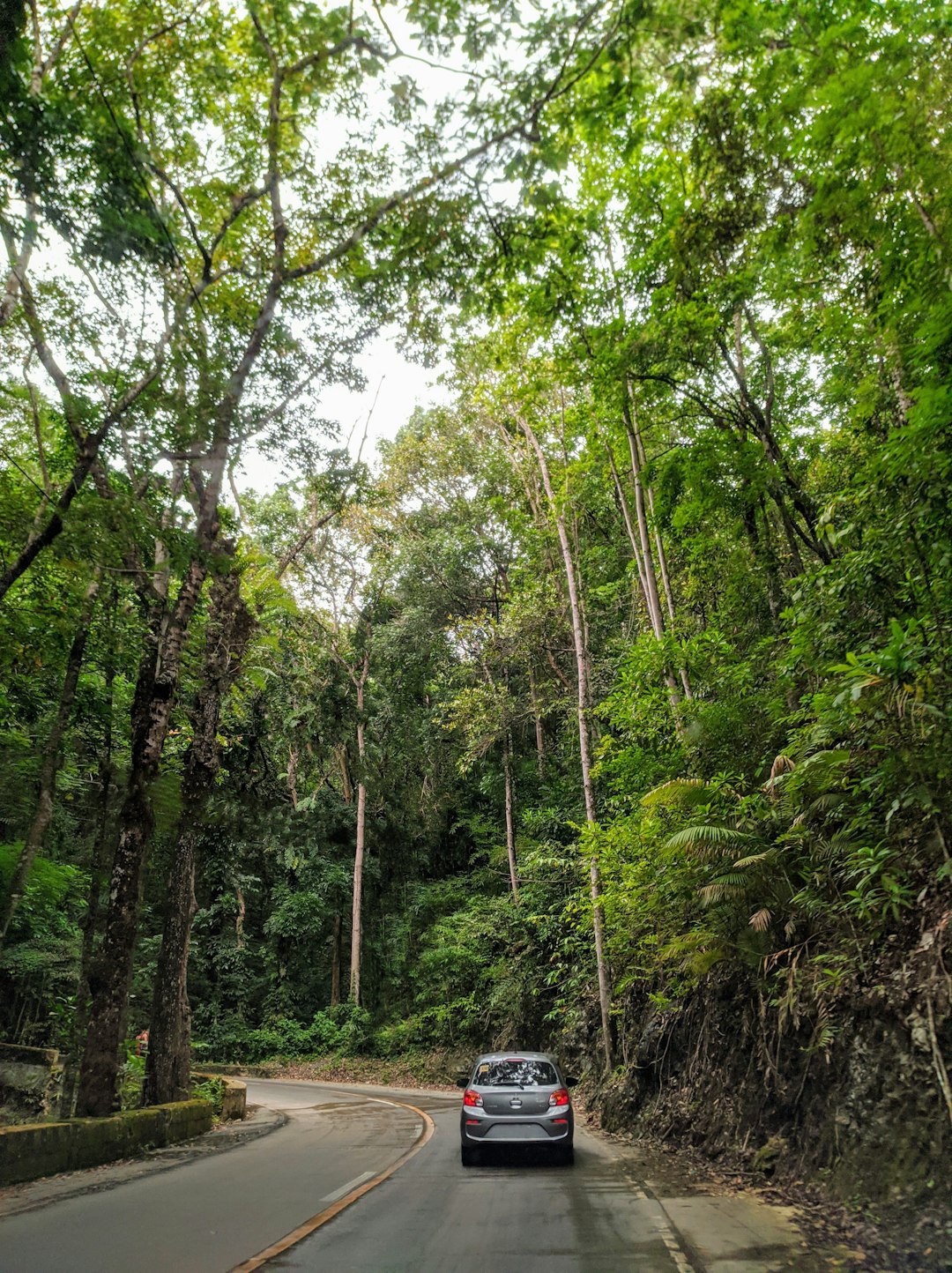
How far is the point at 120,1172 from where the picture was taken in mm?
8633

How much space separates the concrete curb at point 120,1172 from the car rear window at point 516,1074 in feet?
12.4

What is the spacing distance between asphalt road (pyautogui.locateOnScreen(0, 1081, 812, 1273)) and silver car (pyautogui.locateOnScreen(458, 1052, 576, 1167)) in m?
0.28

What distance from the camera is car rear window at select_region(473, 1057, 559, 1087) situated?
959 cm

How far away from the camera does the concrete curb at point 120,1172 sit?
7.07 meters

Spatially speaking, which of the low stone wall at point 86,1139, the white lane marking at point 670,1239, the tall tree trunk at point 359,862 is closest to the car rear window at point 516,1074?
the white lane marking at point 670,1239

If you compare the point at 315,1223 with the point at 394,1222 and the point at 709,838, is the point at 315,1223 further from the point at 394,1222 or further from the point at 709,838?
the point at 709,838

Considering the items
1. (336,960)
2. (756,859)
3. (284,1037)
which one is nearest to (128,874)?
(756,859)

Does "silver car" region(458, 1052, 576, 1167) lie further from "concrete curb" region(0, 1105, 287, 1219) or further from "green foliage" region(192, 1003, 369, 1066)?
"green foliage" region(192, 1003, 369, 1066)

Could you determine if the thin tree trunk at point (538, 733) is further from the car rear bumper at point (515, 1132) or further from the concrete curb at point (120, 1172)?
the car rear bumper at point (515, 1132)

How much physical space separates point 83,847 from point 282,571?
39.9 ft

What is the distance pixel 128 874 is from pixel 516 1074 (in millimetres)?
5997

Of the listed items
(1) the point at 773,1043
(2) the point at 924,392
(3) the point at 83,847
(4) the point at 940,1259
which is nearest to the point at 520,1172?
(1) the point at 773,1043

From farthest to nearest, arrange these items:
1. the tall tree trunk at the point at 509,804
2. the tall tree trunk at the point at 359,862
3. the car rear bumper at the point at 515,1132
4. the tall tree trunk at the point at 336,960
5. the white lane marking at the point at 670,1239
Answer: the tall tree trunk at the point at 336,960 → the tall tree trunk at the point at 359,862 → the tall tree trunk at the point at 509,804 → the car rear bumper at the point at 515,1132 → the white lane marking at the point at 670,1239

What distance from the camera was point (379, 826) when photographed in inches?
1340
